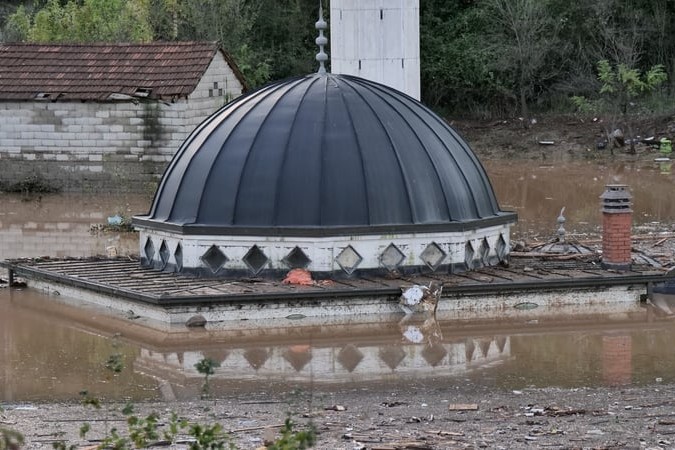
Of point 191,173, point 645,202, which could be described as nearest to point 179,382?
point 191,173

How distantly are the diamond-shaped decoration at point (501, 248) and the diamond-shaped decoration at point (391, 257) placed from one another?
1830 mm

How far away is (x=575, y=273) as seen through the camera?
19625 millimetres

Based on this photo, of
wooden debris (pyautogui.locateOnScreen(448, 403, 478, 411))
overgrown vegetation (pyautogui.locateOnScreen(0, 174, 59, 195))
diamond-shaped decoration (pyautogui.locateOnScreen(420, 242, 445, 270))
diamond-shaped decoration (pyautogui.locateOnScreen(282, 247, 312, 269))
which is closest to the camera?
wooden debris (pyautogui.locateOnScreen(448, 403, 478, 411))

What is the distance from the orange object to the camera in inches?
736

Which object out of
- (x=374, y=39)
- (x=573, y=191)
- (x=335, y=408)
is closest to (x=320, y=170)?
(x=335, y=408)

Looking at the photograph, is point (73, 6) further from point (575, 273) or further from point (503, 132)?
point (575, 273)

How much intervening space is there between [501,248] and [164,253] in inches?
178

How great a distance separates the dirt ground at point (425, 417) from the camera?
12211 millimetres

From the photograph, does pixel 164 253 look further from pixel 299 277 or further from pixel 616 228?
pixel 616 228

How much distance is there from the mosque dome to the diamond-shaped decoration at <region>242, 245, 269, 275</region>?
12 millimetres

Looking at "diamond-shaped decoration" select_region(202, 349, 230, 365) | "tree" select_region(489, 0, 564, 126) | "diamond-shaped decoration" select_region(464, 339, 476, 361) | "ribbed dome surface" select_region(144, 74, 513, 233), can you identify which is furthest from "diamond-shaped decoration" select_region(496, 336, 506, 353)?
"tree" select_region(489, 0, 564, 126)

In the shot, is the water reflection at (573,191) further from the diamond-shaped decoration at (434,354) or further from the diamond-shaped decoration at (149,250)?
the diamond-shaped decoration at (434,354)

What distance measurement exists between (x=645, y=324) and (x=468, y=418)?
5856mm

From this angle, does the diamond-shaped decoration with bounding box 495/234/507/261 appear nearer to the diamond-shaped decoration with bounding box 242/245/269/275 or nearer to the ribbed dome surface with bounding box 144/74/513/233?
the ribbed dome surface with bounding box 144/74/513/233
